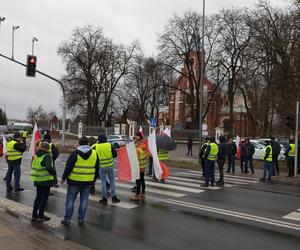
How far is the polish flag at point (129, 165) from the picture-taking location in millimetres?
11336

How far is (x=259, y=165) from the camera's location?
26.1 m

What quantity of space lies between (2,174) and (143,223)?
388 inches

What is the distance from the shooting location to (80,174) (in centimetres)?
862

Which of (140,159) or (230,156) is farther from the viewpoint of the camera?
(230,156)

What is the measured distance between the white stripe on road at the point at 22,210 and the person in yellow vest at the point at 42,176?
0.23 metres

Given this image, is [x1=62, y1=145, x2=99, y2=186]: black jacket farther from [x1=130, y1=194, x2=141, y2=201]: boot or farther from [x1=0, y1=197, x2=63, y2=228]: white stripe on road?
[x1=130, y1=194, x2=141, y2=201]: boot

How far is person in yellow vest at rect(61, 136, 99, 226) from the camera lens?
8.59 m

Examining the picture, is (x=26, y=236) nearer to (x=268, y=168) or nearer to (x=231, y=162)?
(x=268, y=168)

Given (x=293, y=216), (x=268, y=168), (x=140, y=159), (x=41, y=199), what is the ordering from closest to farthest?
(x=41, y=199) → (x=293, y=216) → (x=140, y=159) → (x=268, y=168)

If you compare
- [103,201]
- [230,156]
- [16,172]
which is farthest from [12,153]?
[230,156]

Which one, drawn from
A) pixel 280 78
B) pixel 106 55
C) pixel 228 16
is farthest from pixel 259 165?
pixel 106 55

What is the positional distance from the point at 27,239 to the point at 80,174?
188 centimetres

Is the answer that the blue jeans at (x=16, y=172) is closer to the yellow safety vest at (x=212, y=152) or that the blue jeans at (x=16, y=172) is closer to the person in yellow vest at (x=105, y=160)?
the person in yellow vest at (x=105, y=160)

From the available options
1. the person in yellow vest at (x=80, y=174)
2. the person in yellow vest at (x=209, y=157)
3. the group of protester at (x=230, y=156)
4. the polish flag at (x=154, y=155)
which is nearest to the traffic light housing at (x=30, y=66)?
the group of protester at (x=230, y=156)
